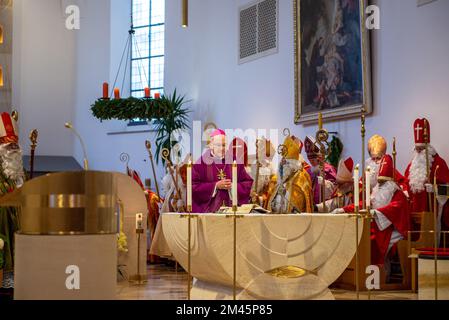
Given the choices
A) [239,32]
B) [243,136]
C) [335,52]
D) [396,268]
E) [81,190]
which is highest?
[239,32]

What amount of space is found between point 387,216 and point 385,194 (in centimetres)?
28

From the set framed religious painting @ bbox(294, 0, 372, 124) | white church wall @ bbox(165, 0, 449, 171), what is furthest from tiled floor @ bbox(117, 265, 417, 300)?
framed religious painting @ bbox(294, 0, 372, 124)

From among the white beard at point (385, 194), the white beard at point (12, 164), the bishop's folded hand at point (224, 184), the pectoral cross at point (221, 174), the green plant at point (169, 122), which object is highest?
the green plant at point (169, 122)

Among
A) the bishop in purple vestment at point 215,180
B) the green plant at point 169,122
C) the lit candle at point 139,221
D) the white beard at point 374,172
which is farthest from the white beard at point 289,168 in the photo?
the green plant at point 169,122

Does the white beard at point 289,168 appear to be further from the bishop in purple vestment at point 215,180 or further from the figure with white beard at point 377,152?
the figure with white beard at point 377,152

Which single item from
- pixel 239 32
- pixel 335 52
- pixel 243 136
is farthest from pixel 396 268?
pixel 239 32

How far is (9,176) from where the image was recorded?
370 inches

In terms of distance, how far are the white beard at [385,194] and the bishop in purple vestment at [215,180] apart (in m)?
1.42

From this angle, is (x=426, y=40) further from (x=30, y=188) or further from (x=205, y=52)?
(x=30, y=188)

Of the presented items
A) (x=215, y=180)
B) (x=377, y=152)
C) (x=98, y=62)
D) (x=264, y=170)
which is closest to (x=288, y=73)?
(x=264, y=170)

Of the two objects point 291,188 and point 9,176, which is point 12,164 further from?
point 291,188

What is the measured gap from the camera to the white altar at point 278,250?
561 centimetres
